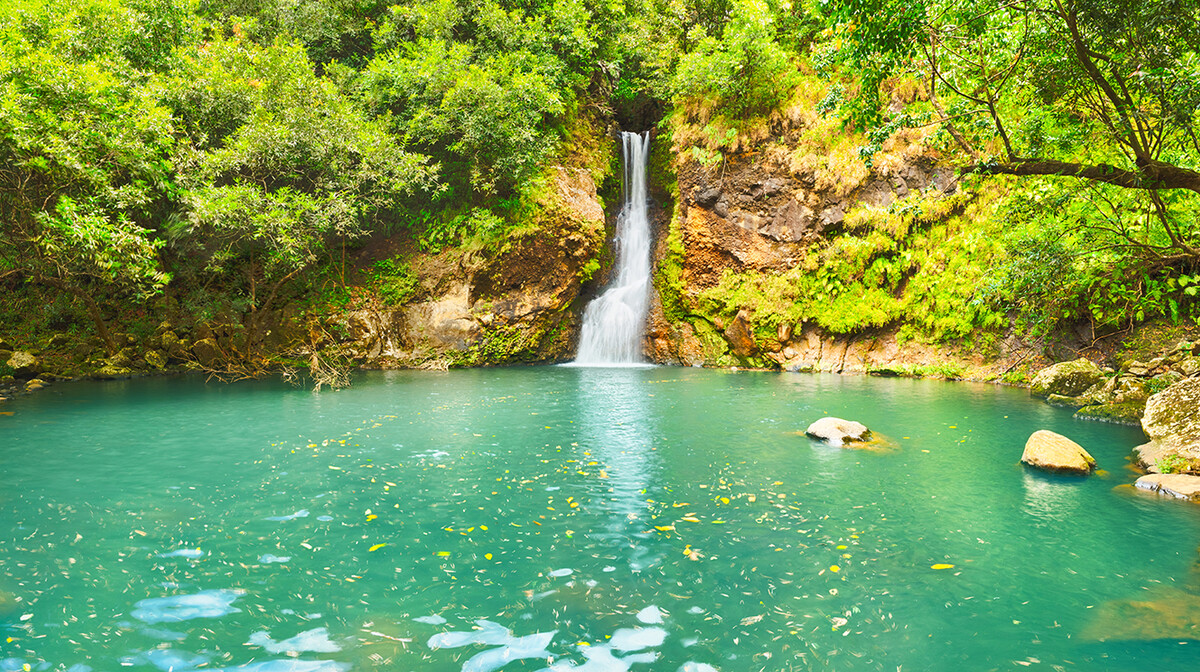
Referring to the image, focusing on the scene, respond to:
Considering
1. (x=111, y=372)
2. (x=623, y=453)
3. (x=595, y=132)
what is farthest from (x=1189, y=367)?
(x=111, y=372)

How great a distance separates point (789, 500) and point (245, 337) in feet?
65.3

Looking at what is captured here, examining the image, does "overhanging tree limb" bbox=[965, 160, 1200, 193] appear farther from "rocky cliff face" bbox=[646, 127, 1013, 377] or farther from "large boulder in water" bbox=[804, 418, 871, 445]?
"rocky cliff face" bbox=[646, 127, 1013, 377]

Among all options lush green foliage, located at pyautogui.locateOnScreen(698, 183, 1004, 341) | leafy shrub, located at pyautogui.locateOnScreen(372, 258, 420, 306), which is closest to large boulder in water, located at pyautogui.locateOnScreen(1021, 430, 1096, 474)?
lush green foliage, located at pyautogui.locateOnScreen(698, 183, 1004, 341)

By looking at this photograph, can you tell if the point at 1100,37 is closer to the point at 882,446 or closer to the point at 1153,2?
the point at 1153,2

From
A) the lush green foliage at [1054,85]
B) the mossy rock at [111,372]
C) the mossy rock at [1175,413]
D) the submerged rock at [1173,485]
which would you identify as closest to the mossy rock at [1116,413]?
the mossy rock at [1175,413]

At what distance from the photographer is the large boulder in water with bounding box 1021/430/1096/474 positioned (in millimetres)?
7250

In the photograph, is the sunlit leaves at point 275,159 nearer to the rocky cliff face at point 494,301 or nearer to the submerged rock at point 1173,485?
the rocky cliff face at point 494,301

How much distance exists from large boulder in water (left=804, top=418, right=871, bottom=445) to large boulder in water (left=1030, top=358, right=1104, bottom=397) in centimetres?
769

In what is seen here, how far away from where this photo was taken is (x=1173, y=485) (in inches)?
253

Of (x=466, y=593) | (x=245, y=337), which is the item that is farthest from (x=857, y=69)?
(x=245, y=337)

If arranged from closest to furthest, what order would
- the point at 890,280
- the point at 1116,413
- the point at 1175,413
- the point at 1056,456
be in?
the point at 1056,456, the point at 1175,413, the point at 1116,413, the point at 890,280

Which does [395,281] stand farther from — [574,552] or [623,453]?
[574,552]

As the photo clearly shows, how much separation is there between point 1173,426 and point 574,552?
8.40 metres

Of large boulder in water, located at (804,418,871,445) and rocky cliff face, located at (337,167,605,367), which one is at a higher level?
rocky cliff face, located at (337,167,605,367)
